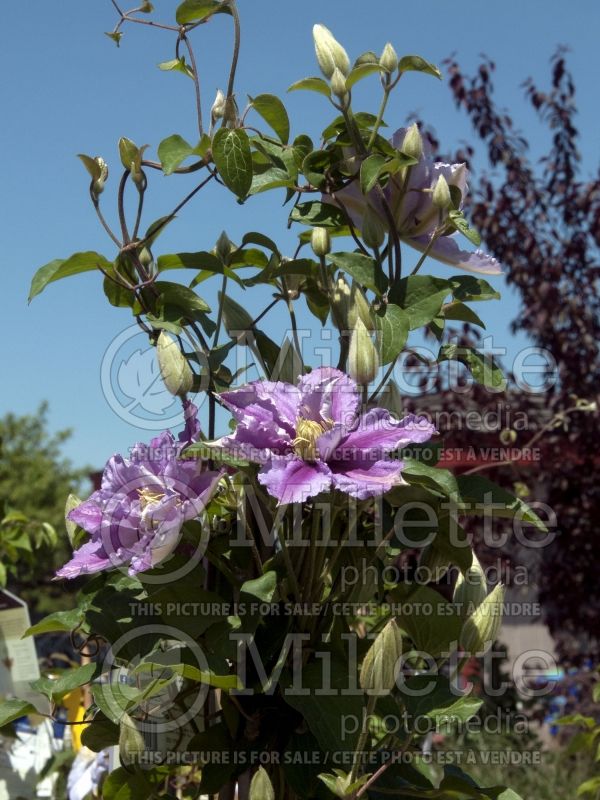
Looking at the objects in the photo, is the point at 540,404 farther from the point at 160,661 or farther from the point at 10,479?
the point at 10,479

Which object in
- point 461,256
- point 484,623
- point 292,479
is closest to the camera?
point 292,479

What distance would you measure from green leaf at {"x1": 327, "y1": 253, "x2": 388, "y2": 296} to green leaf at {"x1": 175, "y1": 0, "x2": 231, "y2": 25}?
0.24m

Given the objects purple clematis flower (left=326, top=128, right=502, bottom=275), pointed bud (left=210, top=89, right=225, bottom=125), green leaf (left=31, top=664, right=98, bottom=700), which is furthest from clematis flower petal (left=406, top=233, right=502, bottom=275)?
green leaf (left=31, top=664, right=98, bottom=700)

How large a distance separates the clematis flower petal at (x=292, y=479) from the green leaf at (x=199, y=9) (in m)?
0.41

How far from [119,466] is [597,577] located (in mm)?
2544

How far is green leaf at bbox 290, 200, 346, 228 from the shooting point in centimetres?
82

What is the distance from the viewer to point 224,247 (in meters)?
0.89

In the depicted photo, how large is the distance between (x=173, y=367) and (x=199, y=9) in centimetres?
33

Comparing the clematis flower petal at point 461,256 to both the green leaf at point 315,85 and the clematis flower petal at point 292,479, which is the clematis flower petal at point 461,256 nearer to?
the green leaf at point 315,85

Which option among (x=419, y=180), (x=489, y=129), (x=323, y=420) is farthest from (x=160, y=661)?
(x=489, y=129)

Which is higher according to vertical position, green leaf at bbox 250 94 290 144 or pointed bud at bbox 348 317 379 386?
green leaf at bbox 250 94 290 144

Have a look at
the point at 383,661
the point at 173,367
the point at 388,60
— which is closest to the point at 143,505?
the point at 173,367

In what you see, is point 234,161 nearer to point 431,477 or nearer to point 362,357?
point 362,357

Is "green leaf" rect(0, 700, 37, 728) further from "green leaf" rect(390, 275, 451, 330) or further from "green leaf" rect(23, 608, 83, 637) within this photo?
"green leaf" rect(390, 275, 451, 330)
